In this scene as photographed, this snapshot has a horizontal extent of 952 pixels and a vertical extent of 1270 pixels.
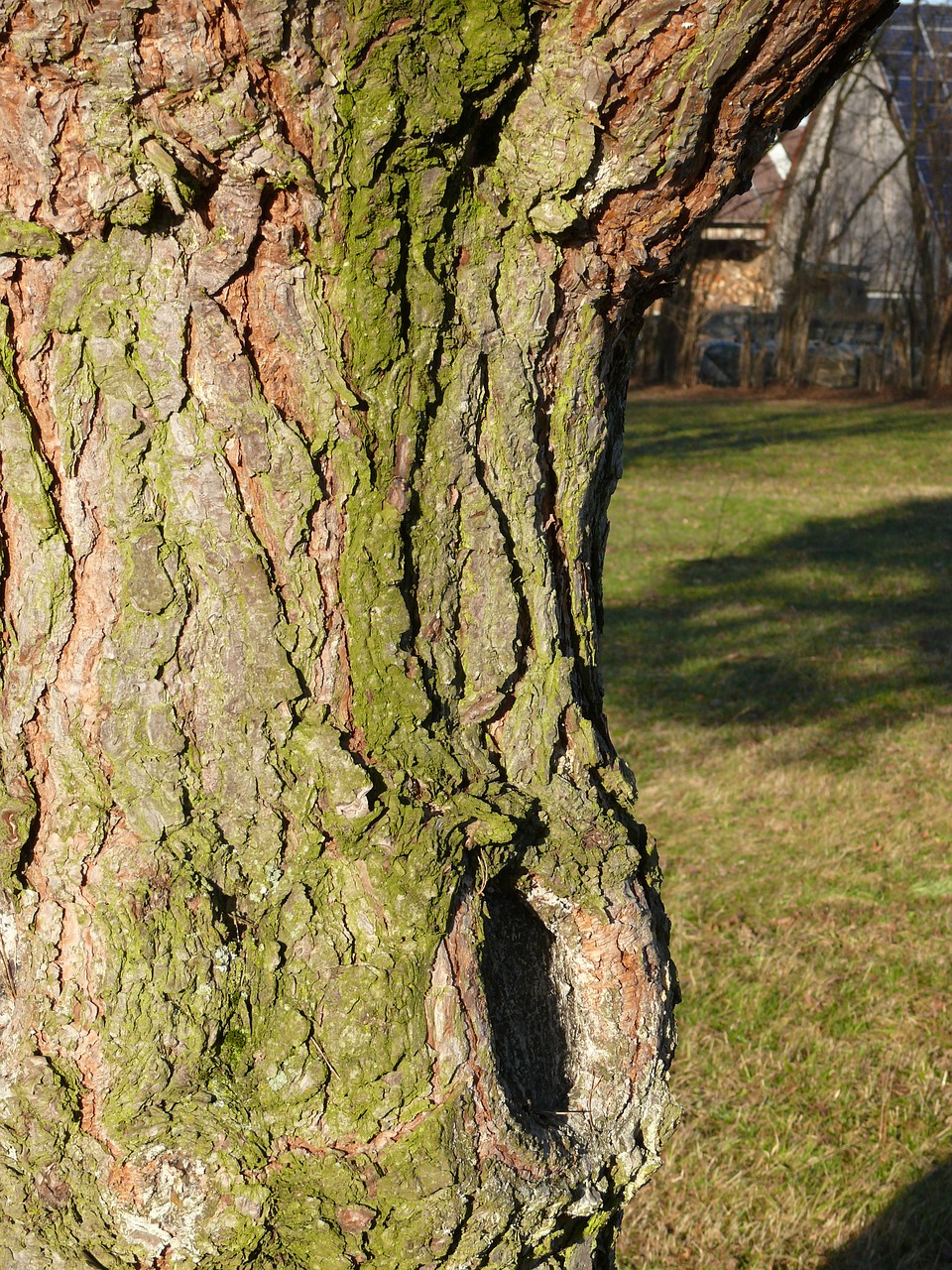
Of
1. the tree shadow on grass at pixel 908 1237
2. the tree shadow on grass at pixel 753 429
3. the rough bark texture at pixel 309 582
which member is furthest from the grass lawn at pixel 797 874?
the tree shadow on grass at pixel 753 429

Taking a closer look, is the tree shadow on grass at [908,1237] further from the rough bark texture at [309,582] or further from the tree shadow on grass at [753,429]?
the tree shadow on grass at [753,429]

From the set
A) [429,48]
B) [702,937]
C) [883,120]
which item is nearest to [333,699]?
[429,48]

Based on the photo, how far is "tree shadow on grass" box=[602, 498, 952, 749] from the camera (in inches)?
262

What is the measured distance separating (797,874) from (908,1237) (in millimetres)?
1848

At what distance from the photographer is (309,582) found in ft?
4.69

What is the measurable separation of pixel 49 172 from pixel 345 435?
1.43 feet

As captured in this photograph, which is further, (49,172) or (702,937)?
(702,937)

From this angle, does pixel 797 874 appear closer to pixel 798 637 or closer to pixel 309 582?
pixel 798 637

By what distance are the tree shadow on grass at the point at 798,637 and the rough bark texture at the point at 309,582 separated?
16.2 ft

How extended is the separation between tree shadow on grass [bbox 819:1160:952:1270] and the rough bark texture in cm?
184

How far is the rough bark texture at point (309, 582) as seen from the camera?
51.3 inches

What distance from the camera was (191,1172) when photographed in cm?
145

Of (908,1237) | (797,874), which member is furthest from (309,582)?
(797,874)

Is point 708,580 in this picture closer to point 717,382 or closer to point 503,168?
point 503,168
